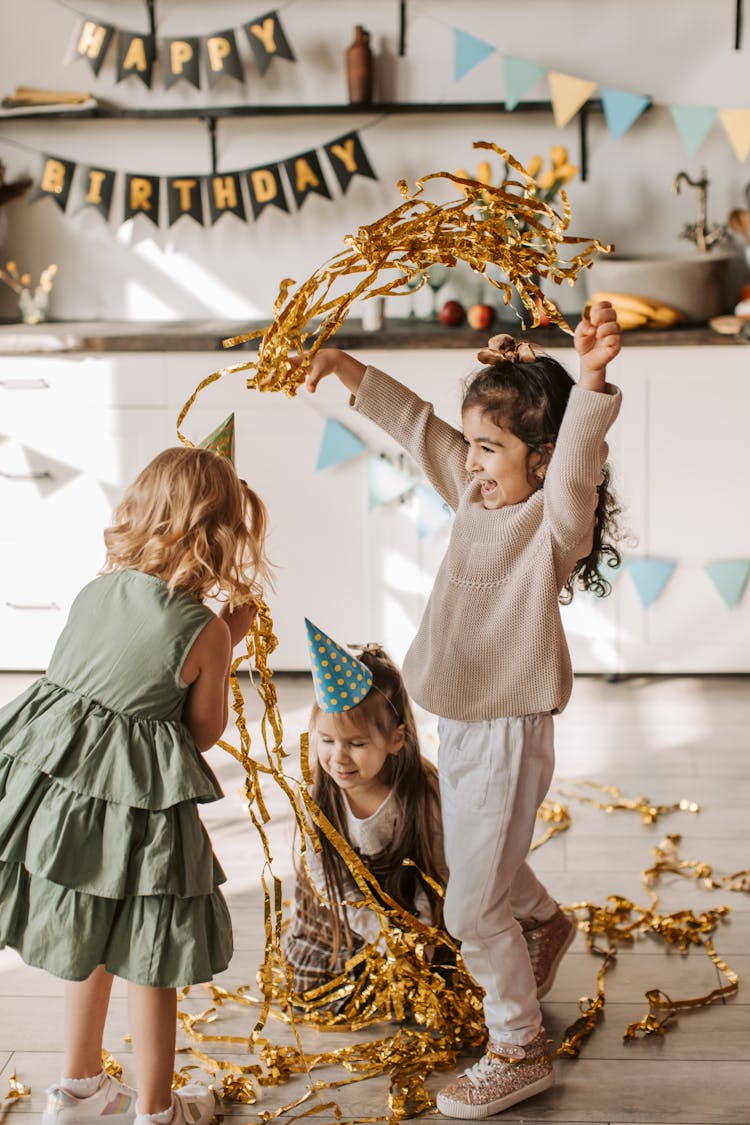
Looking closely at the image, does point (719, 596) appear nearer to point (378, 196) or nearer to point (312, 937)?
point (378, 196)

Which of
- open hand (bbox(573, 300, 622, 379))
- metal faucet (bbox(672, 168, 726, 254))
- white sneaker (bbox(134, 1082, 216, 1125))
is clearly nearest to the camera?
open hand (bbox(573, 300, 622, 379))

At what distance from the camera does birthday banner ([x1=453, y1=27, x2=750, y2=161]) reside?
3.83 meters

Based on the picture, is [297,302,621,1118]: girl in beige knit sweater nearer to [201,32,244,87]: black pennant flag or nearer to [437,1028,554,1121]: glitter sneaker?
[437,1028,554,1121]: glitter sneaker

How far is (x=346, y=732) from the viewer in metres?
2.11

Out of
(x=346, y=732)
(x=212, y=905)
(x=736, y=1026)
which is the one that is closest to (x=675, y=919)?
(x=736, y=1026)

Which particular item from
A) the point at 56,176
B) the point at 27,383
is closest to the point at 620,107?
the point at 56,176

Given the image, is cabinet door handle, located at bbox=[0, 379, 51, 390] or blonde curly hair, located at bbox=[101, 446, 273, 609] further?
cabinet door handle, located at bbox=[0, 379, 51, 390]

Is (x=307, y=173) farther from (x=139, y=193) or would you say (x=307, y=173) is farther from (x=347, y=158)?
(x=139, y=193)

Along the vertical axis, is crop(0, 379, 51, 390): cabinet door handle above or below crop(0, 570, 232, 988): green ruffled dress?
above

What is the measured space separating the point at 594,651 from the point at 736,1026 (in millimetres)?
1687

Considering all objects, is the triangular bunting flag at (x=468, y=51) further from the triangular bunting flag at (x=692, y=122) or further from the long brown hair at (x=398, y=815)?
the long brown hair at (x=398, y=815)

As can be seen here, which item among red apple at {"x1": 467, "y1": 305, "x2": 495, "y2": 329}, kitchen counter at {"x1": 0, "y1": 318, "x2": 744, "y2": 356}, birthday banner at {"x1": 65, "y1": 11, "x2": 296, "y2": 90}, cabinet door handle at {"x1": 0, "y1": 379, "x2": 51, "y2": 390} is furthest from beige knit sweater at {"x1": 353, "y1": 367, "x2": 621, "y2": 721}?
birthday banner at {"x1": 65, "y1": 11, "x2": 296, "y2": 90}

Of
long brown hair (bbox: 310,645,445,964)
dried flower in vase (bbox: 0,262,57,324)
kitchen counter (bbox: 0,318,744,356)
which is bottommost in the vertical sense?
long brown hair (bbox: 310,645,445,964)

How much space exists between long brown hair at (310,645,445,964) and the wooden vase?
7.39 feet
